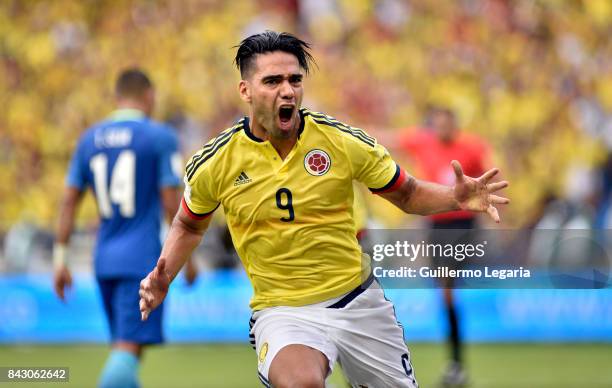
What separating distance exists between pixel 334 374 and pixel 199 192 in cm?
551

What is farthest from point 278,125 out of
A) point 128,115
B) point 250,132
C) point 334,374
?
point 334,374

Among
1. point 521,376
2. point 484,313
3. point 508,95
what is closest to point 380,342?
point 521,376

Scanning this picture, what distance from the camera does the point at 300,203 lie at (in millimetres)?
5008

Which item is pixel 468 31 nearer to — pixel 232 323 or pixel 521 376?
pixel 232 323

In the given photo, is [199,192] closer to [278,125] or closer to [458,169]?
[278,125]

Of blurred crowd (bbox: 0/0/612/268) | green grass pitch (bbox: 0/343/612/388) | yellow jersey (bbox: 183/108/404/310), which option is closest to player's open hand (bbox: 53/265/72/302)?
green grass pitch (bbox: 0/343/612/388)

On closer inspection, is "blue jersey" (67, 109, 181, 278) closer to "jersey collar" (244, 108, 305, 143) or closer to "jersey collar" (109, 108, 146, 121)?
"jersey collar" (109, 108, 146, 121)

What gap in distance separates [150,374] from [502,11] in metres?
9.20

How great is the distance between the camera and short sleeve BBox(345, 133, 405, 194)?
504 centimetres

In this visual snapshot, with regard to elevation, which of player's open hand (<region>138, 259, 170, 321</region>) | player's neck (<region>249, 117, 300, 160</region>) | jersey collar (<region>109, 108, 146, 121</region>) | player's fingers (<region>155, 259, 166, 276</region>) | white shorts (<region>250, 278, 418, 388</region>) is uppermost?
jersey collar (<region>109, 108, 146, 121</region>)

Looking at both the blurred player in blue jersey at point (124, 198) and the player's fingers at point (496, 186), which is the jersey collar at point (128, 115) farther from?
the player's fingers at point (496, 186)

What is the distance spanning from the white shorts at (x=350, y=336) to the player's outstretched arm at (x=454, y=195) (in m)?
0.51

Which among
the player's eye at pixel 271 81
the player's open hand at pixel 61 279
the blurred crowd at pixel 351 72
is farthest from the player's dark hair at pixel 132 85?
the blurred crowd at pixel 351 72

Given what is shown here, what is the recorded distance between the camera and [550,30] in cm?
1655
